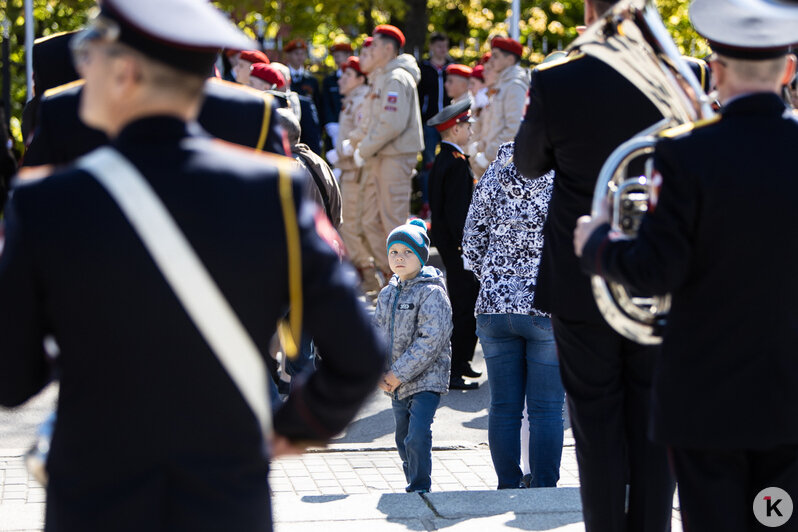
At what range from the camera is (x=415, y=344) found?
5711mm

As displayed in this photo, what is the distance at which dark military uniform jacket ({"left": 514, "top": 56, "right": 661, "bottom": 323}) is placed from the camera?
3881mm

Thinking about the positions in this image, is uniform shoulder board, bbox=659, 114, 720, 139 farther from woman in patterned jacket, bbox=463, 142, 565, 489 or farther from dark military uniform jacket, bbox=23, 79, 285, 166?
woman in patterned jacket, bbox=463, 142, 565, 489

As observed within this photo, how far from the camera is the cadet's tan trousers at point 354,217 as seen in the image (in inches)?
438

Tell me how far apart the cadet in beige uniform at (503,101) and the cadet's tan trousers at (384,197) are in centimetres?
69

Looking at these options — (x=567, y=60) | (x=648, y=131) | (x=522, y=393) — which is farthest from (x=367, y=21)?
(x=648, y=131)

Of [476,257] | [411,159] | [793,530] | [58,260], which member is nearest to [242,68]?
[411,159]

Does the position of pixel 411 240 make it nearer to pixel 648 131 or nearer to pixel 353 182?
pixel 648 131

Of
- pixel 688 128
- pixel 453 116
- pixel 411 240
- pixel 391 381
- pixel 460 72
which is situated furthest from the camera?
pixel 460 72

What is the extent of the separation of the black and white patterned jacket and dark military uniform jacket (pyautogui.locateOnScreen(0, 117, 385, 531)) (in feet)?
11.2

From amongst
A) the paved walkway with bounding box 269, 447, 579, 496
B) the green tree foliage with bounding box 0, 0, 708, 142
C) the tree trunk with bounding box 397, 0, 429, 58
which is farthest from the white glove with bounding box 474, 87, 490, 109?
the tree trunk with bounding box 397, 0, 429, 58

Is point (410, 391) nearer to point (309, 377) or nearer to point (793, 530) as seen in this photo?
point (793, 530)

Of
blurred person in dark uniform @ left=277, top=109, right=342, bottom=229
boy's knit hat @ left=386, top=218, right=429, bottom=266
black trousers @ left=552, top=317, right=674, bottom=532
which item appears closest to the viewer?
black trousers @ left=552, top=317, right=674, bottom=532

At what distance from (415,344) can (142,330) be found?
367cm

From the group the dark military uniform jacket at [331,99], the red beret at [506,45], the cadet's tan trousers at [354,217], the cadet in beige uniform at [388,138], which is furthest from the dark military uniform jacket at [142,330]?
the dark military uniform jacket at [331,99]
